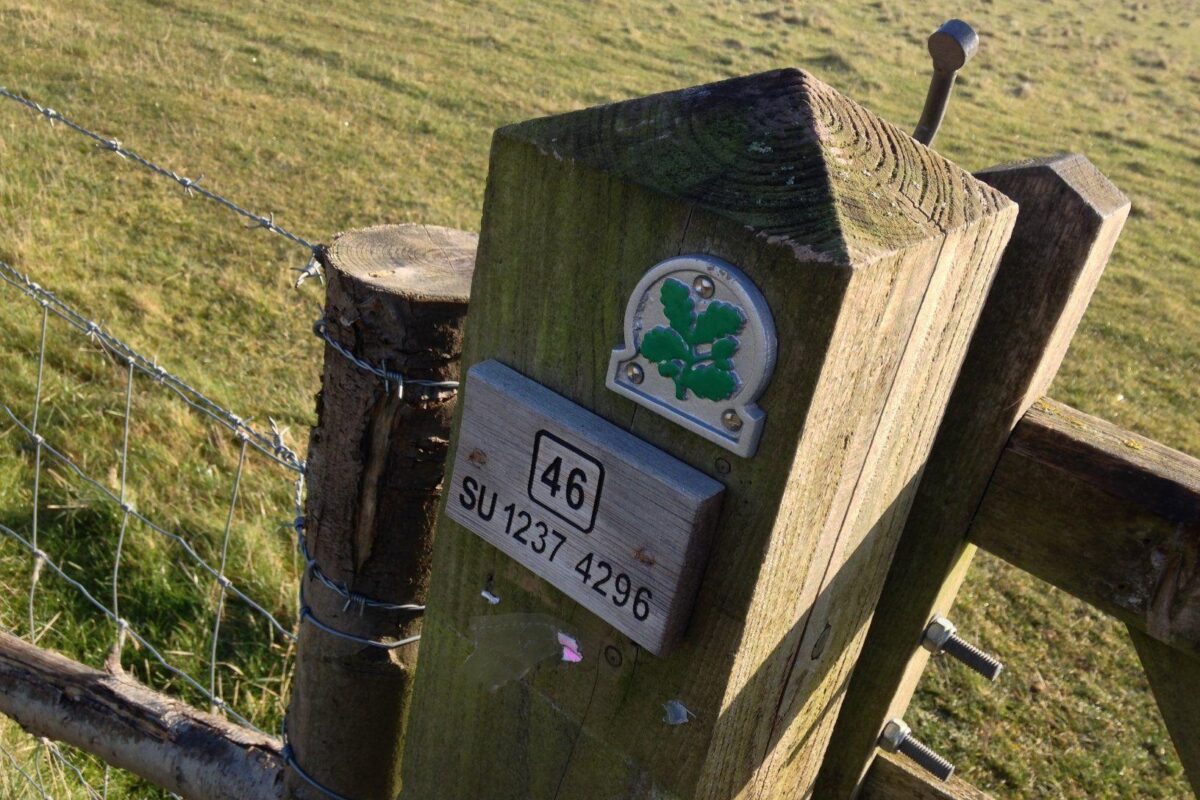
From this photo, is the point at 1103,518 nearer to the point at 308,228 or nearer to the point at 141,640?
the point at 141,640

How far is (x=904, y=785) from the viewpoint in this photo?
4.60 ft

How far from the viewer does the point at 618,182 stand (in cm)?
91

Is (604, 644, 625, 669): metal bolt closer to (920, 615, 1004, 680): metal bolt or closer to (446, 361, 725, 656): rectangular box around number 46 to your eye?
(446, 361, 725, 656): rectangular box around number 46

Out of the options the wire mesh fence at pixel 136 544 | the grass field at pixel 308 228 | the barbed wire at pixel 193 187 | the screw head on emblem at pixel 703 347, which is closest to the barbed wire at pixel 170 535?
the wire mesh fence at pixel 136 544

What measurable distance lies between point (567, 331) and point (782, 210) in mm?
252

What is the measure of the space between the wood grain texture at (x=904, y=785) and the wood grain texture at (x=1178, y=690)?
0.29m

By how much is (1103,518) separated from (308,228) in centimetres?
596

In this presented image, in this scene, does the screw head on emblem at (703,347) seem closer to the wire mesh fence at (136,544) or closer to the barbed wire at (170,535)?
the wire mesh fence at (136,544)

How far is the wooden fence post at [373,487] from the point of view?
1428 millimetres

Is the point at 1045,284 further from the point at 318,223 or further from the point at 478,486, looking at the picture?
the point at 318,223

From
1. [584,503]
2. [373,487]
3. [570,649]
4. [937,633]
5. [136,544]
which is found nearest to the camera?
[584,503]

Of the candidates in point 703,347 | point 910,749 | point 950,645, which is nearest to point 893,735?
point 910,749

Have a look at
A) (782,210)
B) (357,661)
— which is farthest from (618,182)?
(357,661)

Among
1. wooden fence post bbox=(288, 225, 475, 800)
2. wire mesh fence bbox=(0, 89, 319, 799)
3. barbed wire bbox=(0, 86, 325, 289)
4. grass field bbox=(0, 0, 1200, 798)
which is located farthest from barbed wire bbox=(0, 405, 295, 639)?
barbed wire bbox=(0, 86, 325, 289)
